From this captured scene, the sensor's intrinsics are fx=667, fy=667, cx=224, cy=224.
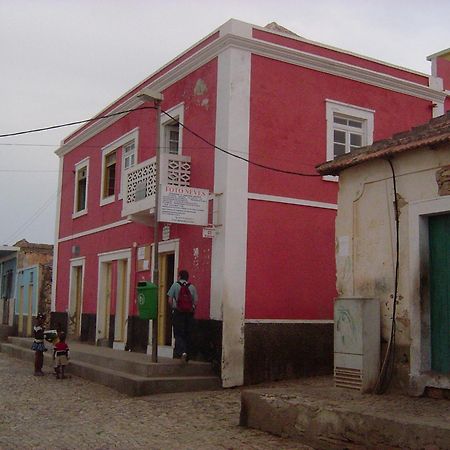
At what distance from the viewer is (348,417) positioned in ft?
22.6

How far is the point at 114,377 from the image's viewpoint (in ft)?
39.5

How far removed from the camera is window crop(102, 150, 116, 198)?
17795 mm

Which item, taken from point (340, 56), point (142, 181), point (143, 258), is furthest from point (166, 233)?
point (340, 56)

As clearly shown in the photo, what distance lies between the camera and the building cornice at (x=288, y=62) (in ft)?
41.7

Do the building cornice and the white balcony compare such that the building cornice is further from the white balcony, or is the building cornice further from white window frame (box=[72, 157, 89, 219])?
white window frame (box=[72, 157, 89, 219])

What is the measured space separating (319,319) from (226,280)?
225cm

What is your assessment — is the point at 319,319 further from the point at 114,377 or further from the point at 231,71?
the point at 231,71

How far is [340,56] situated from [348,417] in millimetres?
9161

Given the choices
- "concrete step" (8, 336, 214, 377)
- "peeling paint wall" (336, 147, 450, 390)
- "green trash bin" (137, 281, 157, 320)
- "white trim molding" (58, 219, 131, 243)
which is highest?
"white trim molding" (58, 219, 131, 243)

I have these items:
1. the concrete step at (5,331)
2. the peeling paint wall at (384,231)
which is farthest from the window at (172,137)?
the concrete step at (5,331)

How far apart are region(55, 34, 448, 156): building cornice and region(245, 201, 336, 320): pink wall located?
9.66 feet

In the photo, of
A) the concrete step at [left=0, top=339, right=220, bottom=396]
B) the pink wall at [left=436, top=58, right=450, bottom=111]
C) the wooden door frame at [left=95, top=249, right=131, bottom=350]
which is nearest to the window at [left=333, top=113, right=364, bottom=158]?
the pink wall at [left=436, top=58, right=450, bottom=111]

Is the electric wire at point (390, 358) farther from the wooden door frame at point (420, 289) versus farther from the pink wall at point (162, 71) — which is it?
the pink wall at point (162, 71)

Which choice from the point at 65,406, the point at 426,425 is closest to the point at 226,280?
the point at 65,406
